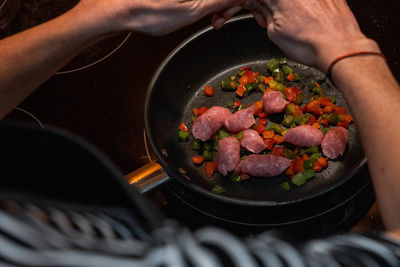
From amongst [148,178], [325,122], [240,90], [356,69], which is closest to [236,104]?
[240,90]

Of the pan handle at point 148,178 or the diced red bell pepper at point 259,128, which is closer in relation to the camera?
the pan handle at point 148,178

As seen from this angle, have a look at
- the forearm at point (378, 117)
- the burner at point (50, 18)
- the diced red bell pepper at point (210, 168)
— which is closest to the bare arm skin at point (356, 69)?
the forearm at point (378, 117)

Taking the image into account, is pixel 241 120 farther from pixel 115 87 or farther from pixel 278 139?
pixel 115 87

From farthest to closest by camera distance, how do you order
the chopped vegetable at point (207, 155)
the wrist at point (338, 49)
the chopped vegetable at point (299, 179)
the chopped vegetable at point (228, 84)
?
the chopped vegetable at point (228, 84)
the chopped vegetable at point (207, 155)
the chopped vegetable at point (299, 179)
the wrist at point (338, 49)

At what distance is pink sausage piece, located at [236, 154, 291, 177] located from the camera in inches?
37.0

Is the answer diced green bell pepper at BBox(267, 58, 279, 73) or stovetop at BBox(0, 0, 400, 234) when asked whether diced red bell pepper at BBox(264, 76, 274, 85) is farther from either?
stovetop at BBox(0, 0, 400, 234)

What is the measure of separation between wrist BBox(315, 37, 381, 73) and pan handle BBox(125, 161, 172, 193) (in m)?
0.45

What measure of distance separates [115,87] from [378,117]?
2.74ft

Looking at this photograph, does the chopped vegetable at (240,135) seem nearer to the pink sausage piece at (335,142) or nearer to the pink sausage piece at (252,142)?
the pink sausage piece at (252,142)

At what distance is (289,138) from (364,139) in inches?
17.0

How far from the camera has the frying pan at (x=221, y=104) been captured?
0.83 m

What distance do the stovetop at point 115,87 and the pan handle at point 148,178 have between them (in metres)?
0.10

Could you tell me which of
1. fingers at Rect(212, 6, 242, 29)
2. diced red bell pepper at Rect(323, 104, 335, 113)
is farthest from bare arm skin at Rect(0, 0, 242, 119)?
diced red bell pepper at Rect(323, 104, 335, 113)

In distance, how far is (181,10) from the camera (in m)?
0.81
